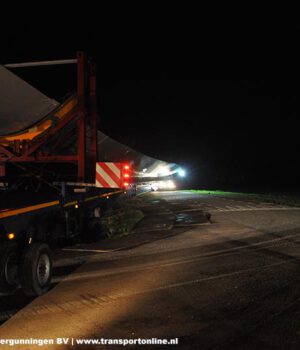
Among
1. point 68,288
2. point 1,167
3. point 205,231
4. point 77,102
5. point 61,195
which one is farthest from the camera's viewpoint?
point 205,231

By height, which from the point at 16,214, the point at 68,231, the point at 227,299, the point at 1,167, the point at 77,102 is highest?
the point at 77,102

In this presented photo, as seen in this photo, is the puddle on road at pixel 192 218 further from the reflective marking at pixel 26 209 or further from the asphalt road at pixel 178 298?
the reflective marking at pixel 26 209

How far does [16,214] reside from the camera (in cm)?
609

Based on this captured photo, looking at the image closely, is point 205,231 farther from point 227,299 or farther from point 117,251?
point 227,299

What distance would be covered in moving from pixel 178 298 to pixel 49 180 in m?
4.46

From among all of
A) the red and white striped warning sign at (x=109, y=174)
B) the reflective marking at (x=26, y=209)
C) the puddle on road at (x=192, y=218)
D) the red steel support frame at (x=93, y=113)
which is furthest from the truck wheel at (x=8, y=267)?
the puddle on road at (x=192, y=218)

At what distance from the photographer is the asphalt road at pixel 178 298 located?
4812 mm

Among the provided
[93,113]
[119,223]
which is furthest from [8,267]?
[119,223]

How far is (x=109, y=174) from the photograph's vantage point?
9.25 m

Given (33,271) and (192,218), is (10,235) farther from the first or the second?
(192,218)

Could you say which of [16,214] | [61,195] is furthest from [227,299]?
[61,195]

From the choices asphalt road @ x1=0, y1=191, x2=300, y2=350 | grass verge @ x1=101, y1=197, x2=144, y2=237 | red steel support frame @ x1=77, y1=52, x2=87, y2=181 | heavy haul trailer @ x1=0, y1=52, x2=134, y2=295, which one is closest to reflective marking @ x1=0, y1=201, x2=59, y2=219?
heavy haul trailer @ x1=0, y1=52, x2=134, y2=295

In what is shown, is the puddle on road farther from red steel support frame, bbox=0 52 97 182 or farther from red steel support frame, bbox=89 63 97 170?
red steel support frame, bbox=0 52 97 182

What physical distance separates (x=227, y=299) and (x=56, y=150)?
5.27m
